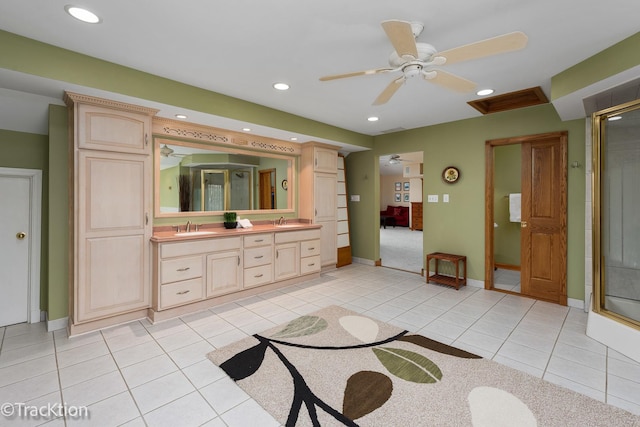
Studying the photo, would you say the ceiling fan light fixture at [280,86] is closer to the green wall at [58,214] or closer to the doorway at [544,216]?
the green wall at [58,214]

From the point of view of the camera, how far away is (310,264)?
4809mm

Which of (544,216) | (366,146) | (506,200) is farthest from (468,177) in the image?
(366,146)

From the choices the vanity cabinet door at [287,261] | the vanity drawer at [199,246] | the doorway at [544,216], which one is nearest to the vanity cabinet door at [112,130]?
the vanity drawer at [199,246]

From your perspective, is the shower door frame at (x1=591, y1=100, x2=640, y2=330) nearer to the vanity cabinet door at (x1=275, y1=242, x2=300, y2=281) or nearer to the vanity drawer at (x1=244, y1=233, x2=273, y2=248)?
the vanity cabinet door at (x1=275, y1=242, x2=300, y2=281)

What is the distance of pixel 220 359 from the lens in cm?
241

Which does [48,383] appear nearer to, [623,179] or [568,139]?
[623,179]

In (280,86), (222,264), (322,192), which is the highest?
(280,86)

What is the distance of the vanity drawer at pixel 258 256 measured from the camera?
12.9ft

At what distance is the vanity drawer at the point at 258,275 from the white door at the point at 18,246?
88.3 inches

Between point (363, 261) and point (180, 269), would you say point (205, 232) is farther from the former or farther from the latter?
point (363, 261)

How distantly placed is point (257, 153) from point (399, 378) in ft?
12.0

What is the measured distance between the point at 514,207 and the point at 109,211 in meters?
5.95

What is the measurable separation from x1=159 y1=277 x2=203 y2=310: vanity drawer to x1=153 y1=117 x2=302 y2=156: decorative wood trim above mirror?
1848 millimetres

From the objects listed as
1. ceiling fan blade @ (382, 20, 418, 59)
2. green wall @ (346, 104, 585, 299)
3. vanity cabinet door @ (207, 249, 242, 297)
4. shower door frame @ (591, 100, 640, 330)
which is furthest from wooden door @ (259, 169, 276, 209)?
shower door frame @ (591, 100, 640, 330)
